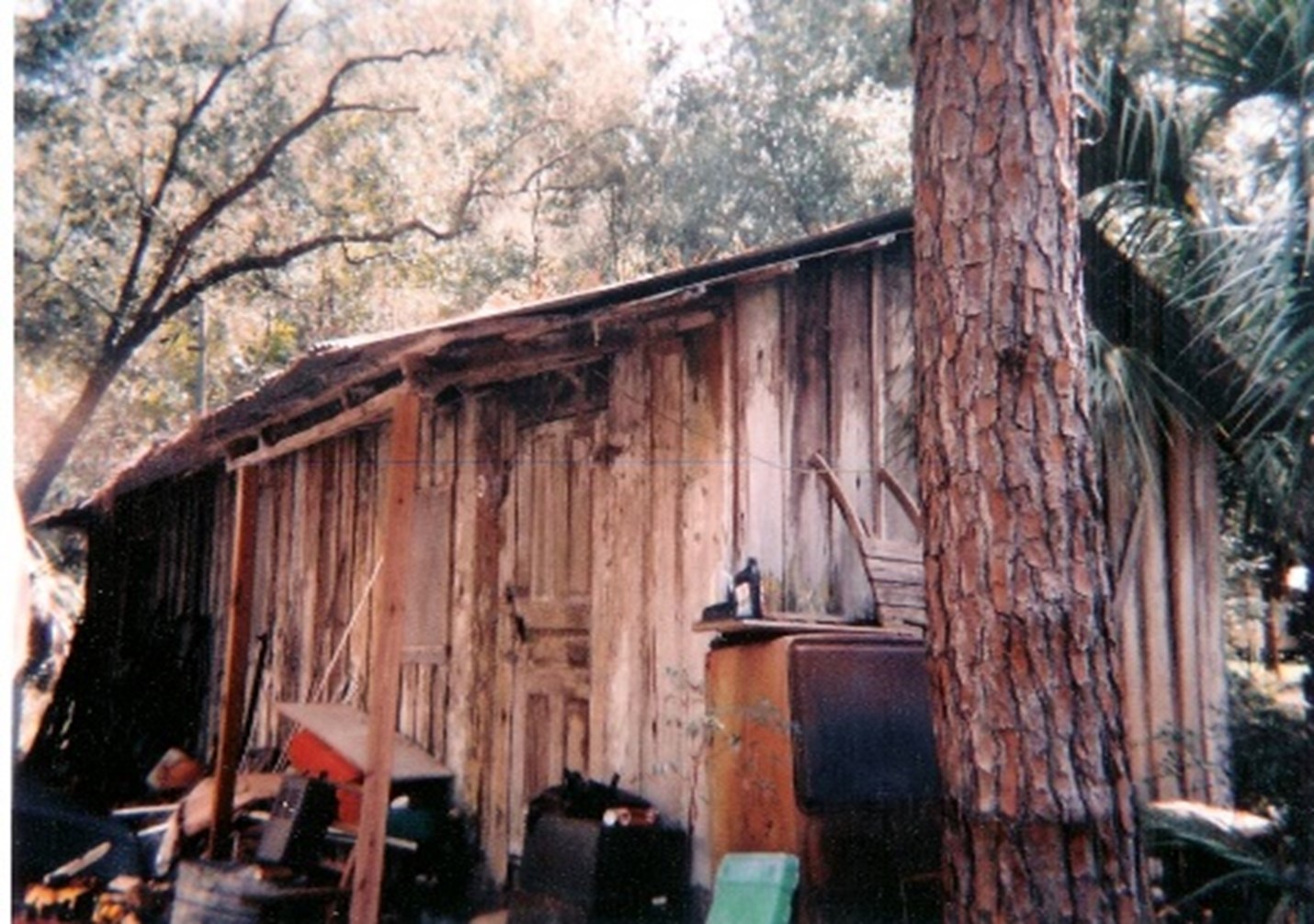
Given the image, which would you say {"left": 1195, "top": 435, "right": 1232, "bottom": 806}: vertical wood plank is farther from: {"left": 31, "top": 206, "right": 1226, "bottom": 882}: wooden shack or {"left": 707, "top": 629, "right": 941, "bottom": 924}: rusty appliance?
{"left": 707, "top": 629, "right": 941, "bottom": 924}: rusty appliance

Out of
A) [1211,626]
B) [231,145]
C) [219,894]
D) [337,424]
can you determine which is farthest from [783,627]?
[231,145]

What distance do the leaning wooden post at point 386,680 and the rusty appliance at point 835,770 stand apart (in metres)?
1.67

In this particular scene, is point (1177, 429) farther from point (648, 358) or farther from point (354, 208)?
point (354, 208)

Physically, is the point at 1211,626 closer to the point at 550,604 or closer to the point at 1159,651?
the point at 1159,651

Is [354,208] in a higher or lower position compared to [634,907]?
higher

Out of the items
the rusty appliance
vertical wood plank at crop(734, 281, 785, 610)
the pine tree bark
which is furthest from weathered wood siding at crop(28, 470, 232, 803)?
the pine tree bark

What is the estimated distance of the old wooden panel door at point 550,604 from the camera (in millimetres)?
7730

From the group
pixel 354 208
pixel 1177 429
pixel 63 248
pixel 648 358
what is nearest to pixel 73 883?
pixel 648 358

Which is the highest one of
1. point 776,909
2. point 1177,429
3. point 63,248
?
point 63,248

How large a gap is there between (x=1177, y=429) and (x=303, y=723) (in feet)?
19.7

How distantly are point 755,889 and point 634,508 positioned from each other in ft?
8.28

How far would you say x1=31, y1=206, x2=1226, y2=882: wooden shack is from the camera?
22.4ft

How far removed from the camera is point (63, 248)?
17.2 meters

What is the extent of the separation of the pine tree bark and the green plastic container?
1679 mm
